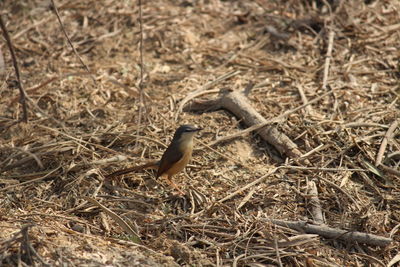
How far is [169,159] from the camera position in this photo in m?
5.98

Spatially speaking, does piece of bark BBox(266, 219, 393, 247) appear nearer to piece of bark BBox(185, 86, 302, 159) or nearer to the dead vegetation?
the dead vegetation

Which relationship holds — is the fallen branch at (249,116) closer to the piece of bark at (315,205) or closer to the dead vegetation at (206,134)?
the dead vegetation at (206,134)

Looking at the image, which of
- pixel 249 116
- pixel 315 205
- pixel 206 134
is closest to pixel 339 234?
pixel 315 205

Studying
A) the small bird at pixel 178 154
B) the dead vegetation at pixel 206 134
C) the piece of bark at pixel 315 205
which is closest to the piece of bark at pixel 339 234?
the dead vegetation at pixel 206 134

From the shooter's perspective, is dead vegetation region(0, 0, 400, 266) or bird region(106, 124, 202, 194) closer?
dead vegetation region(0, 0, 400, 266)

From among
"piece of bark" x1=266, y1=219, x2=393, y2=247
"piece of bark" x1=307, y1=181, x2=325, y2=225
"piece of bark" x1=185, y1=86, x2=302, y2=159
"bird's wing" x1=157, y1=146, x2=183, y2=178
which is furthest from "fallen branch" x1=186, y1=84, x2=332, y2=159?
"piece of bark" x1=266, y1=219, x2=393, y2=247

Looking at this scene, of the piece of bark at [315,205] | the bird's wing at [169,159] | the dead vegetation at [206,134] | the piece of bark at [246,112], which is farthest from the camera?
the piece of bark at [246,112]

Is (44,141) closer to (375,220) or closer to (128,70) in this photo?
(128,70)

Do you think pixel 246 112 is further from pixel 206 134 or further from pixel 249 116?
pixel 206 134

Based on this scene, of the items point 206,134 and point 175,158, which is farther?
point 206,134

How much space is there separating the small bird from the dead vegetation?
272 millimetres

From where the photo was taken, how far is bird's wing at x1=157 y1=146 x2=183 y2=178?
19.6ft

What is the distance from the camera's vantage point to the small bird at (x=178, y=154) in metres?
6.00

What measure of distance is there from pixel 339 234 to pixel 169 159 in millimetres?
1973
